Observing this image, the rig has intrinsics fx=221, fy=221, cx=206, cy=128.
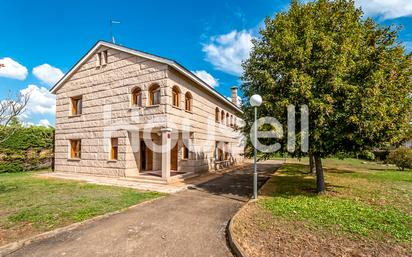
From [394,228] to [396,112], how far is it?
12.6ft

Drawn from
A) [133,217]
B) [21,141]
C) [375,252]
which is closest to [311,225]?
[375,252]

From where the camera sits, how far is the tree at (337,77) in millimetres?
Result: 7020

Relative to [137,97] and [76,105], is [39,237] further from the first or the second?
[76,105]

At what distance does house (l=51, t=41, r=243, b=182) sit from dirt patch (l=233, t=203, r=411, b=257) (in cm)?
607

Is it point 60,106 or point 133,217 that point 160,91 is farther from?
point 60,106

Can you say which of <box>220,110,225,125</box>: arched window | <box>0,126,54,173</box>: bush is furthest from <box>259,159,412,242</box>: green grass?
<box>0,126,54,173</box>: bush

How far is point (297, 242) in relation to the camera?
4348 millimetres

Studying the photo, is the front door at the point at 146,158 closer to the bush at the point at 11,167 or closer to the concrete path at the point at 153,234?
the concrete path at the point at 153,234

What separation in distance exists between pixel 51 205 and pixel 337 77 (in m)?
10.2

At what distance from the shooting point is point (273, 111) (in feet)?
26.1

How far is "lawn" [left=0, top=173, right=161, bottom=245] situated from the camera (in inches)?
211

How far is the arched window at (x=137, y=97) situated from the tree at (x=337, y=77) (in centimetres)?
731

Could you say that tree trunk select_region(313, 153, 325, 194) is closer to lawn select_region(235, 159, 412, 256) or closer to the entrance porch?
lawn select_region(235, 159, 412, 256)

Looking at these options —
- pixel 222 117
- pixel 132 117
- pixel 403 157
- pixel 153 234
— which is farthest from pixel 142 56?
pixel 403 157
